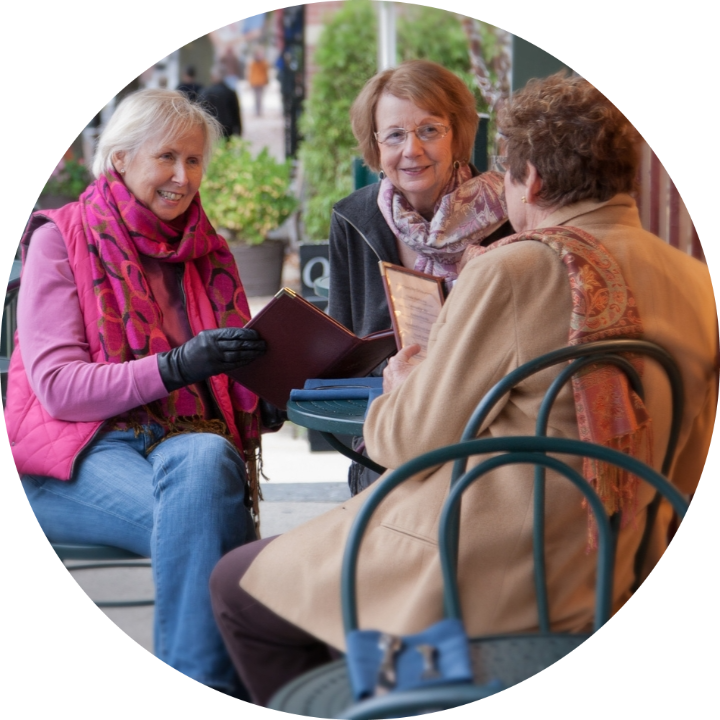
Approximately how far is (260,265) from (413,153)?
15.6 ft

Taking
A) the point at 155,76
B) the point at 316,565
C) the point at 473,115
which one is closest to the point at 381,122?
the point at 473,115

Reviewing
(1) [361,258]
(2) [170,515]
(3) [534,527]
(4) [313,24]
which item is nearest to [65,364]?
(2) [170,515]

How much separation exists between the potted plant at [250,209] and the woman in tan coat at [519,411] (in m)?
5.26

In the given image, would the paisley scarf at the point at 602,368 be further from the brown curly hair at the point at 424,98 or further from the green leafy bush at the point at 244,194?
the green leafy bush at the point at 244,194

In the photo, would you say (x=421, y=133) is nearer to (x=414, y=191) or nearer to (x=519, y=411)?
(x=414, y=191)

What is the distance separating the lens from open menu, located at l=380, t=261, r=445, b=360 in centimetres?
196

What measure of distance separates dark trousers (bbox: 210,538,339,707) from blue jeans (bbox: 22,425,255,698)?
129mm

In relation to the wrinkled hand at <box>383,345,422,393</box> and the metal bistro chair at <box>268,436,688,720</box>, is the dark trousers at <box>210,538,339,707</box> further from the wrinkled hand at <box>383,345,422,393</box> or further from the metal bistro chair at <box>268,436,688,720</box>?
the wrinkled hand at <box>383,345,422,393</box>

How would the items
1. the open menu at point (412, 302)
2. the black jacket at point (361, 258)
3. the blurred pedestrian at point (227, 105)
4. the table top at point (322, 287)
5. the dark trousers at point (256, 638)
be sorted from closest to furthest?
1. the dark trousers at point (256, 638)
2. the open menu at point (412, 302)
3. the black jacket at point (361, 258)
4. the table top at point (322, 287)
5. the blurred pedestrian at point (227, 105)

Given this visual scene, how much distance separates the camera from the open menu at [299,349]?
6.23ft

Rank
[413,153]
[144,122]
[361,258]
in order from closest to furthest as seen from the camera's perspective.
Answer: [144,122] → [413,153] → [361,258]

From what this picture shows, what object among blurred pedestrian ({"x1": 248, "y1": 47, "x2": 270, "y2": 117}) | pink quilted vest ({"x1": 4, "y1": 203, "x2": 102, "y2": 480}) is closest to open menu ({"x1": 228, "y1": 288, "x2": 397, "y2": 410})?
pink quilted vest ({"x1": 4, "y1": 203, "x2": 102, "y2": 480})

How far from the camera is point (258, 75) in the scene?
10.5 meters

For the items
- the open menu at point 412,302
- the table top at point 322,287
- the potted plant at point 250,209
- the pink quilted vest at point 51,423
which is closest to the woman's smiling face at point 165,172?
the pink quilted vest at point 51,423
